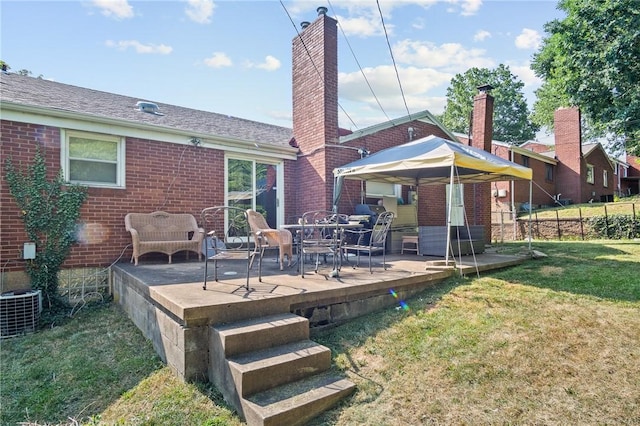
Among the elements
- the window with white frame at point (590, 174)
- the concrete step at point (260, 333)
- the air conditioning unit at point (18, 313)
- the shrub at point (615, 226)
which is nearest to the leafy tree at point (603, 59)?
the shrub at point (615, 226)

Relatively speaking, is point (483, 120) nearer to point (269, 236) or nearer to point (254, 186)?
point (254, 186)

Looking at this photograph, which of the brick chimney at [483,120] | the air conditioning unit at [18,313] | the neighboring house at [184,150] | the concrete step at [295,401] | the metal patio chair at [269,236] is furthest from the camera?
the brick chimney at [483,120]

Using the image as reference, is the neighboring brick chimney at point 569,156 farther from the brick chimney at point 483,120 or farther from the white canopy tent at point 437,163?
the white canopy tent at point 437,163

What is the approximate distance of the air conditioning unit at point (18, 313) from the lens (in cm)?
482

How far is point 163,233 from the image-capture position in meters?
6.95

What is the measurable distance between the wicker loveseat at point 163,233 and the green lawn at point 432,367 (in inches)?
69.2

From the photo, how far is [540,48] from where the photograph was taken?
18.1 m

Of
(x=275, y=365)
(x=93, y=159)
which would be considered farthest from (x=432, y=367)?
(x=93, y=159)

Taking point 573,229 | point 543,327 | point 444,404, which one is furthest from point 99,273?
point 573,229

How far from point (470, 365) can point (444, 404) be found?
0.59 m

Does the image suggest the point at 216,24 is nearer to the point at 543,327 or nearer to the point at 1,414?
the point at 1,414

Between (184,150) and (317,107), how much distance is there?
3.27 meters

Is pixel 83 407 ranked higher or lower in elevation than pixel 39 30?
lower

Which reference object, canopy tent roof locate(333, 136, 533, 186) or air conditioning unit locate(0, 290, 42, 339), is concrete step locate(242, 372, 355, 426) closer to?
canopy tent roof locate(333, 136, 533, 186)
